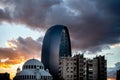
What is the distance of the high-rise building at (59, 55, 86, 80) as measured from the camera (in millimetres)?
191000

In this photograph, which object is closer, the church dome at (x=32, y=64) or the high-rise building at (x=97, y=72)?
the church dome at (x=32, y=64)

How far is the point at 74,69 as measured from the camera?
192 metres

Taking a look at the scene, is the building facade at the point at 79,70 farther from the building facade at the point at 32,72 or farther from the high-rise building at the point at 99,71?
the building facade at the point at 32,72

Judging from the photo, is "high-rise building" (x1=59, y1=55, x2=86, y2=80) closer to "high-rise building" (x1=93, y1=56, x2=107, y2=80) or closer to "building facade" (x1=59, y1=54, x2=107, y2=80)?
"building facade" (x1=59, y1=54, x2=107, y2=80)

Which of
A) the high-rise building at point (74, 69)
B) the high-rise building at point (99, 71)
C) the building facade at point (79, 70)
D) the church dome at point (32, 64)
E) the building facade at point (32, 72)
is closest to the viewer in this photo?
the building facade at point (32, 72)

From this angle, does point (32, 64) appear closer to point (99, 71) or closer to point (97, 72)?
point (97, 72)

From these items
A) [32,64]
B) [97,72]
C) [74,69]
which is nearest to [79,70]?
[74,69]

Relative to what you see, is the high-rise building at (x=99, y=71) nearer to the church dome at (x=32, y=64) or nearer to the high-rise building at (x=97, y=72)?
the high-rise building at (x=97, y=72)

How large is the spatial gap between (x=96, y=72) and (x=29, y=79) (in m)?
50.0

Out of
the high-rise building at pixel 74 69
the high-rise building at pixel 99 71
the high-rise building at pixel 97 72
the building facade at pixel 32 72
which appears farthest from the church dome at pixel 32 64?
the high-rise building at pixel 99 71

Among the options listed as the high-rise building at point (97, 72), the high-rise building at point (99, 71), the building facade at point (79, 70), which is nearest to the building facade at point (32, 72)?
the building facade at point (79, 70)

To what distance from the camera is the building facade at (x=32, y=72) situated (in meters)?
166

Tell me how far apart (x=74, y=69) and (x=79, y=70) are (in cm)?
316

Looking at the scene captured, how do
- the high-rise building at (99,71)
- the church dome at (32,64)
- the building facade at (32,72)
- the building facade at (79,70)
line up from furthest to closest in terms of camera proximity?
1. the high-rise building at (99,71)
2. the building facade at (79,70)
3. the church dome at (32,64)
4. the building facade at (32,72)
